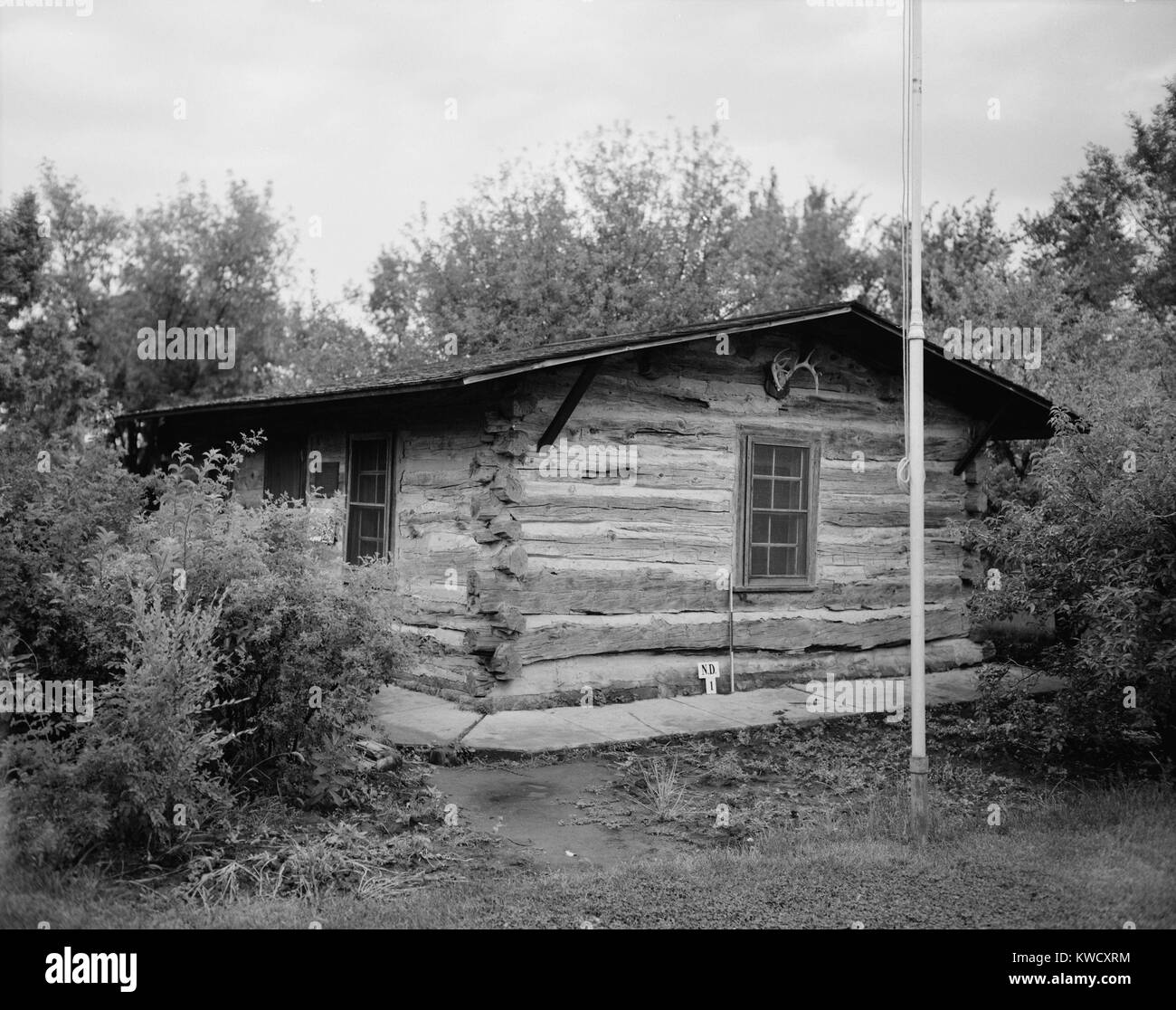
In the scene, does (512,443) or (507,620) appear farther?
(512,443)

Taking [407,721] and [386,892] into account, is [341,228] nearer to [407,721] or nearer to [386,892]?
[407,721]

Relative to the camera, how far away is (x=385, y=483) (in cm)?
1120

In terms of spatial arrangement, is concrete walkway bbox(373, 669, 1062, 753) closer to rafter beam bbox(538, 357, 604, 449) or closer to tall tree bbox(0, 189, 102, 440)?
rafter beam bbox(538, 357, 604, 449)

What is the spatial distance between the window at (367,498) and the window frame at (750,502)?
384cm

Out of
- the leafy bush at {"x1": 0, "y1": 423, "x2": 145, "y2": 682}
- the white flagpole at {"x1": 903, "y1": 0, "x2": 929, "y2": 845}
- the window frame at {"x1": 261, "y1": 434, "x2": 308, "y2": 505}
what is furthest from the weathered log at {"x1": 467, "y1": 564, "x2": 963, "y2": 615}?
the white flagpole at {"x1": 903, "y1": 0, "x2": 929, "y2": 845}

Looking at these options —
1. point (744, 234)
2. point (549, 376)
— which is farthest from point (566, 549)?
point (744, 234)

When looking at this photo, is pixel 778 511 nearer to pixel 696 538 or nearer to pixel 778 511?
pixel 778 511

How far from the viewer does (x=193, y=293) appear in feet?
114

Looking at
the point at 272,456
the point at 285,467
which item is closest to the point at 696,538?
the point at 285,467

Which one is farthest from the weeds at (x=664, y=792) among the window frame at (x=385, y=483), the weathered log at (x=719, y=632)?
the window frame at (x=385, y=483)

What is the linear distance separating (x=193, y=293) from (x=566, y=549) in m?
29.0

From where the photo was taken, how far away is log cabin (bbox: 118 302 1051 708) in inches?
383

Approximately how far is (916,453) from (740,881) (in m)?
2.68

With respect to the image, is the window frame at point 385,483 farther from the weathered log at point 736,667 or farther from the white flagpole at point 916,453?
the white flagpole at point 916,453
